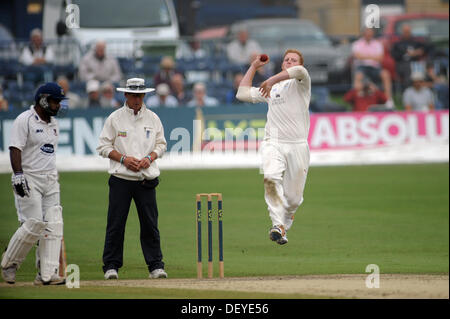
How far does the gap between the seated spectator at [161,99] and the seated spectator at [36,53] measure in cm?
298

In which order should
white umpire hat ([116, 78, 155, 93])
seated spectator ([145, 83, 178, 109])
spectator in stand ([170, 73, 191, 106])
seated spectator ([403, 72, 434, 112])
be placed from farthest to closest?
1. seated spectator ([403, 72, 434, 112])
2. spectator in stand ([170, 73, 191, 106])
3. seated spectator ([145, 83, 178, 109])
4. white umpire hat ([116, 78, 155, 93])

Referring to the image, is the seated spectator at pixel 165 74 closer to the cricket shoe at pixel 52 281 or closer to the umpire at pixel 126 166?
the umpire at pixel 126 166

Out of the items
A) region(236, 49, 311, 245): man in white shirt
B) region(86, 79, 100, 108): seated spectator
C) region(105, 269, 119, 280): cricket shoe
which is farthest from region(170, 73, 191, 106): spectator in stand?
region(105, 269, 119, 280): cricket shoe

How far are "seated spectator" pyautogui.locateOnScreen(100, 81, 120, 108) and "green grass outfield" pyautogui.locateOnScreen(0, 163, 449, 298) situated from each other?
1568 mm

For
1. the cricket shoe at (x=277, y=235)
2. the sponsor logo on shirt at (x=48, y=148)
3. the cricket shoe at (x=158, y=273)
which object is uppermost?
the sponsor logo on shirt at (x=48, y=148)

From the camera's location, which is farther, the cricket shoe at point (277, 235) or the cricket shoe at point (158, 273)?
the cricket shoe at point (158, 273)

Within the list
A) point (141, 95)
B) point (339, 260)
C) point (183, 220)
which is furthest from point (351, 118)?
point (141, 95)

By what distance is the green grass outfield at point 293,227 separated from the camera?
477 inches

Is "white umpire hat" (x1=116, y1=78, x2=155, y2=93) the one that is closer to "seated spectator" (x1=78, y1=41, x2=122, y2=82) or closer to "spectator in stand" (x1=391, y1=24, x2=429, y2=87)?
"seated spectator" (x1=78, y1=41, x2=122, y2=82)

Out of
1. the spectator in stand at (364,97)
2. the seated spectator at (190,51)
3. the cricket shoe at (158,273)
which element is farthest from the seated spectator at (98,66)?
the cricket shoe at (158,273)

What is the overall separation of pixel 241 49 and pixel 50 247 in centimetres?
1477

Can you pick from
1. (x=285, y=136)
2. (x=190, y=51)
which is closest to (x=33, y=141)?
(x=285, y=136)

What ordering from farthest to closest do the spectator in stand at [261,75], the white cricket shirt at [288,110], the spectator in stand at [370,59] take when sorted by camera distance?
the spectator in stand at [370,59], the spectator in stand at [261,75], the white cricket shirt at [288,110]

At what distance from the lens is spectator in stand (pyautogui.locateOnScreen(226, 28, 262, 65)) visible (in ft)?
79.3
